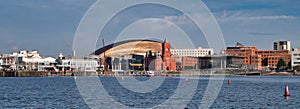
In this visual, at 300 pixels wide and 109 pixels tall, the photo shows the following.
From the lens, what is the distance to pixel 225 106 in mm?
40500

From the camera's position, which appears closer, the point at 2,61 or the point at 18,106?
the point at 18,106

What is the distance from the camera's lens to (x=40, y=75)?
577ft

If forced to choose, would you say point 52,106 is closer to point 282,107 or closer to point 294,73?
point 282,107

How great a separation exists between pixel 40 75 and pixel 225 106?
465 feet

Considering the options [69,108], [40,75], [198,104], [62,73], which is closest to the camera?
[69,108]

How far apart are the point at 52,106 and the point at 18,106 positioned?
2737mm

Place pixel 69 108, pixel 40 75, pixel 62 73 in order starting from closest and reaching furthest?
pixel 69 108, pixel 40 75, pixel 62 73

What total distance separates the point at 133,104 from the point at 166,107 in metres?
4.13

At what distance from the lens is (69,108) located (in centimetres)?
3850

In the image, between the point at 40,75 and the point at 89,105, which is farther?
the point at 40,75

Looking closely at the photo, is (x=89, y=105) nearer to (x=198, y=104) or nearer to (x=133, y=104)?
(x=133, y=104)

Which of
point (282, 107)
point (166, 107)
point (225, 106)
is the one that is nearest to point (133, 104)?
point (166, 107)

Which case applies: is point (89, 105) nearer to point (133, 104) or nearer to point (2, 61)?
point (133, 104)

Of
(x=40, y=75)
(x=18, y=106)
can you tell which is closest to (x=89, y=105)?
(x=18, y=106)
